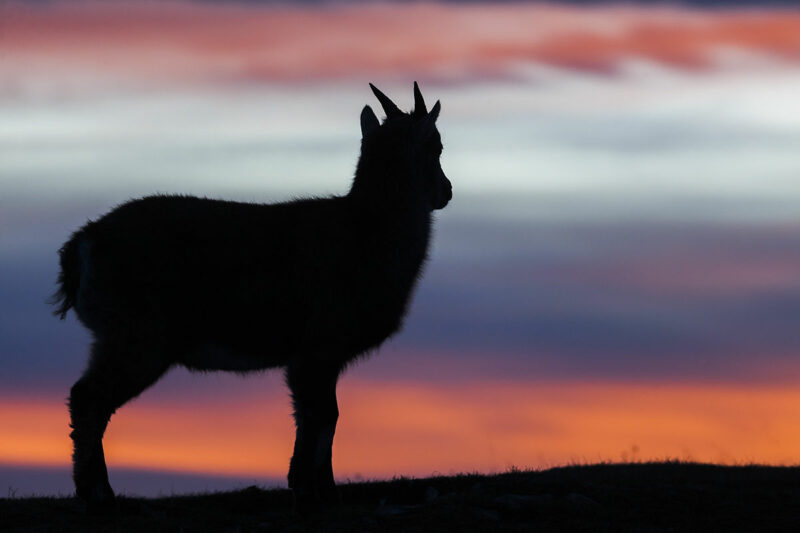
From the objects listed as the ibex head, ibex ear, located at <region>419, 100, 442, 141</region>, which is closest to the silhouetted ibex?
the ibex head

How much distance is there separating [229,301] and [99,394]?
1750 millimetres

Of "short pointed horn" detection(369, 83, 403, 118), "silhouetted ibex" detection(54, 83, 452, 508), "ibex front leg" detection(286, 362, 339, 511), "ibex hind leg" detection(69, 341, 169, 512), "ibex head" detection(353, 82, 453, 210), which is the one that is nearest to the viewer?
"ibex hind leg" detection(69, 341, 169, 512)

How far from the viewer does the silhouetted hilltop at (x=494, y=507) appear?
13508 mm

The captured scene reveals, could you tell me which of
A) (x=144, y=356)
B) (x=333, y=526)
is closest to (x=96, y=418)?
(x=144, y=356)

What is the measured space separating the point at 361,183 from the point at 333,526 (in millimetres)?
4235

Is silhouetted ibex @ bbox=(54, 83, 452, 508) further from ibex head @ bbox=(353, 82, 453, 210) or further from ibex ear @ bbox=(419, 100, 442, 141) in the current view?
ibex ear @ bbox=(419, 100, 442, 141)

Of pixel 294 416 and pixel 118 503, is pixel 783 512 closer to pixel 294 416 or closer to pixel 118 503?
pixel 294 416

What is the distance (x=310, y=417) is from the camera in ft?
45.8

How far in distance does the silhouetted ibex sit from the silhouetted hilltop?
64cm

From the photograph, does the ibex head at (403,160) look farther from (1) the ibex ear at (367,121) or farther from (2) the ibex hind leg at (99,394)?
(2) the ibex hind leg at (99,394)

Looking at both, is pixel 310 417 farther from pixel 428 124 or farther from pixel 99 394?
pixel 428 124

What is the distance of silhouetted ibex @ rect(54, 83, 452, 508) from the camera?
1361 cm

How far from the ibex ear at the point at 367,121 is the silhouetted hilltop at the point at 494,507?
15.0 ft

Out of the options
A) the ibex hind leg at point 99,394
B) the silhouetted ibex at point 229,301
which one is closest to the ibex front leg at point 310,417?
the silhouetted ibex at point 229,301
